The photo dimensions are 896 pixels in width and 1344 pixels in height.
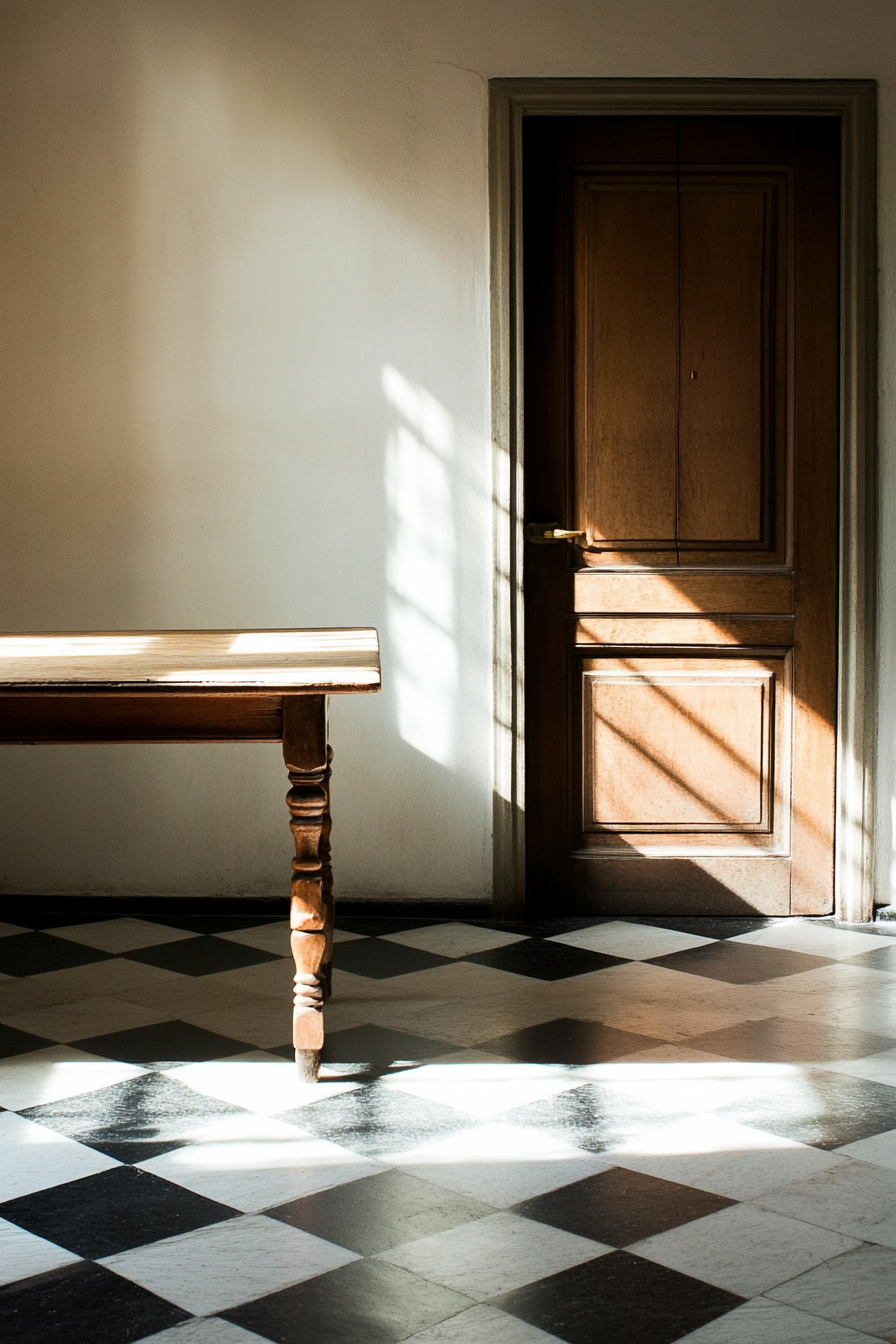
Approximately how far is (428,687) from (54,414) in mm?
1439

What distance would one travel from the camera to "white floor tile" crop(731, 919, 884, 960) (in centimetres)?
396

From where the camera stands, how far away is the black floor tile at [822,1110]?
2.61 metres

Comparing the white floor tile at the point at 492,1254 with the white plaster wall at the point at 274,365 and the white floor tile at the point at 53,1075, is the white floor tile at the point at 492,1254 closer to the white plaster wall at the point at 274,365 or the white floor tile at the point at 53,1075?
the white floor tile at the point at 53,1075

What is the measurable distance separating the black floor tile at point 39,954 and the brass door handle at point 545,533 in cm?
176

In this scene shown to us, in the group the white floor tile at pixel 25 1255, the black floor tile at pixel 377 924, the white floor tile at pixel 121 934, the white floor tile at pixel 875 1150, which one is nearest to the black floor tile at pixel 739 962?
the black floor tile at pixel 377 924

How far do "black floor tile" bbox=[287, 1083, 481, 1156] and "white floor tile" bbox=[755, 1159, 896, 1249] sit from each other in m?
0.61

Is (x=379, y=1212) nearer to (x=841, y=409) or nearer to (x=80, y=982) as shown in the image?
(x=80, y=982)

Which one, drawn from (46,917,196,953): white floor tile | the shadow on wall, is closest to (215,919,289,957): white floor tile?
Answer: (46,917,196,953): white floor tile

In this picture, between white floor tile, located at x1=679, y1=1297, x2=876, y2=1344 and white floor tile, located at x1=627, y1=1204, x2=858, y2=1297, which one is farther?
white floor tile, located at x1=627, y1=1204, x2=858, y2=1297

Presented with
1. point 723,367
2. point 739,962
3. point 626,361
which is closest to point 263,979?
point 739,962

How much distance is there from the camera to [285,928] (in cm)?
420

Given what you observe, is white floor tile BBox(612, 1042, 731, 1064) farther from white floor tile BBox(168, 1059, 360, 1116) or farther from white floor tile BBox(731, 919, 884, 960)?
white floor tile BBox(731, 919, 884, 960)

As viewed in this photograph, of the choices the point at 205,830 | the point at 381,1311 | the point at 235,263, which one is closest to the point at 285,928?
the point at 205,830

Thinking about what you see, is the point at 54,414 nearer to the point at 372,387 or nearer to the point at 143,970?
the point at 372,387
